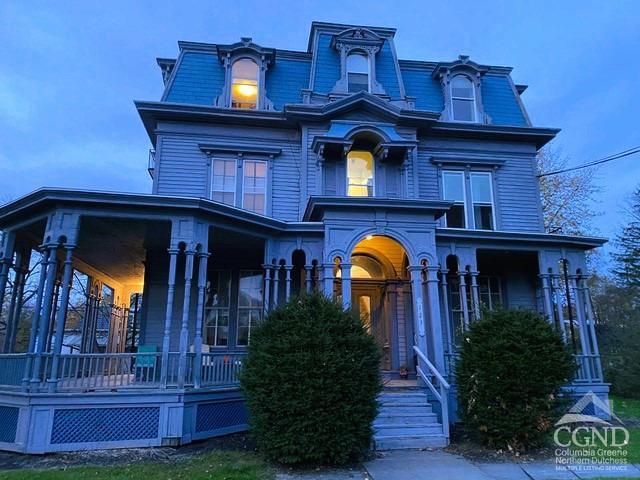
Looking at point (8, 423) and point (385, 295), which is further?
point (385, 295)

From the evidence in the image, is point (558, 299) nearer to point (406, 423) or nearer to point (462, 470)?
point (406, 423)

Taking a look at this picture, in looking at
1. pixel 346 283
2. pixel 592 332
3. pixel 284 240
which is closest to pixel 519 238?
pixel 592 332

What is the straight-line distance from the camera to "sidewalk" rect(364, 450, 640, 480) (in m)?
6.04

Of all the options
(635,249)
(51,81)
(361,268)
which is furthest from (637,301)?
(51,81)

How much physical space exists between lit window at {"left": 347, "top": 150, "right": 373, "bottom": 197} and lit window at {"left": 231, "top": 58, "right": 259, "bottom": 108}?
126 inches

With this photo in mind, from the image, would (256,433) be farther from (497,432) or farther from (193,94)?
(193,94)

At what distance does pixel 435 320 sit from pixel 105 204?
22.7 ft

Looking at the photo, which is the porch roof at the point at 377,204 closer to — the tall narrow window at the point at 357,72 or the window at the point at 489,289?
the window at the point at 489,289

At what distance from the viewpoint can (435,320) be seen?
9.50 meters

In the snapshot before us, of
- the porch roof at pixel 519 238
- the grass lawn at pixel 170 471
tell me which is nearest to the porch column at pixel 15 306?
the grass lawn at pixel 170 471

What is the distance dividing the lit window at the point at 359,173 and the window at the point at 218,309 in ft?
13.4

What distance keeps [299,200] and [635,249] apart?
20357 millimetres

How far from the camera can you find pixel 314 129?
12336 mm

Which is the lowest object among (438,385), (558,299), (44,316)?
(438,385)
